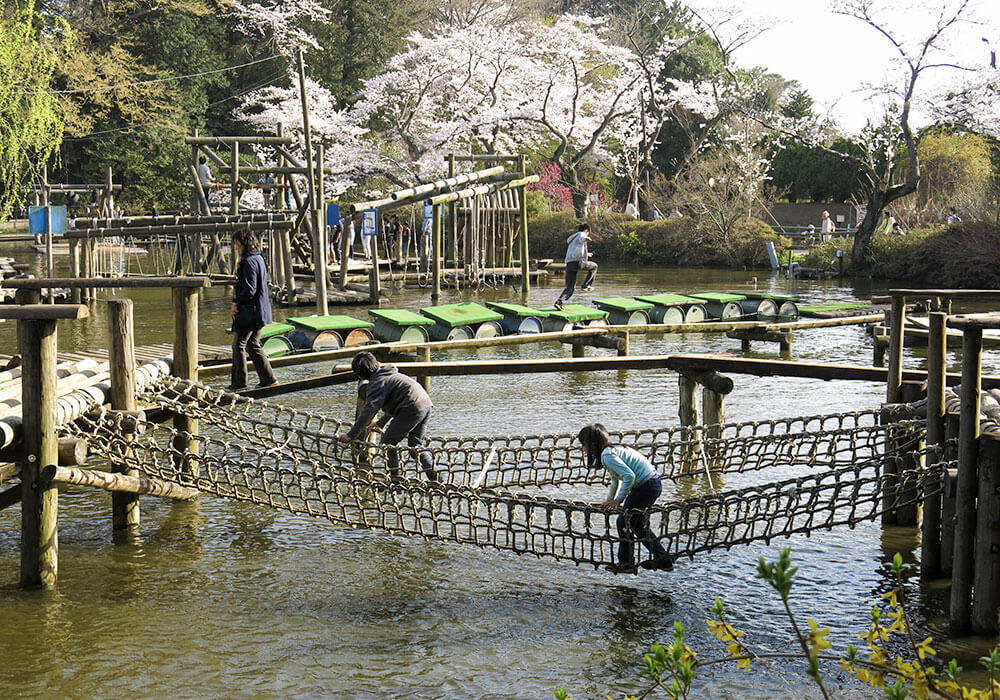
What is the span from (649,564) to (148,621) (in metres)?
2.90

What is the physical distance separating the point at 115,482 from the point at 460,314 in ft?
26.3

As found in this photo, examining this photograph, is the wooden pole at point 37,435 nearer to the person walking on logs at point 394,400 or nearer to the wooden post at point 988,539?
the person walking on logs at point 394,400

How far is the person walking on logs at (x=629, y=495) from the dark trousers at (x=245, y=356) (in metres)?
3.78

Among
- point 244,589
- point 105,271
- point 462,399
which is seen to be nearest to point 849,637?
point 244,589

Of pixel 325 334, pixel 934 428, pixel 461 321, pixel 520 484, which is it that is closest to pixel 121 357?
pixel 520 484

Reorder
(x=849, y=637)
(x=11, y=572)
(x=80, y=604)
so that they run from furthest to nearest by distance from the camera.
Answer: (x=11, y=572) → (x=80, y=604) → (x=849, y=637)

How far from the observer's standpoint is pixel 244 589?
6.85m

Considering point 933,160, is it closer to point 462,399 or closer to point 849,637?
point 462,399

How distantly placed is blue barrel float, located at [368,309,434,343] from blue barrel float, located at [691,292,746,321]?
5.01 meters

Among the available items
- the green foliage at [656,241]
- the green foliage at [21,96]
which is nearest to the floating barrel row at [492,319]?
the green foliage at [656,241]

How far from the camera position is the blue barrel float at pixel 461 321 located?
46.4 ft

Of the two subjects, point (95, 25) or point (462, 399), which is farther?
point (95, 25)

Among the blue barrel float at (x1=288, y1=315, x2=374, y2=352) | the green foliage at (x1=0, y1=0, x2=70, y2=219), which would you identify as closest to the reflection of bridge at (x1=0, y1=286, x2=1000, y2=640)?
the blue barrel float at (x1=288, y1=315, x2=374, y2=352)

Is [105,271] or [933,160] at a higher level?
[933,160]
